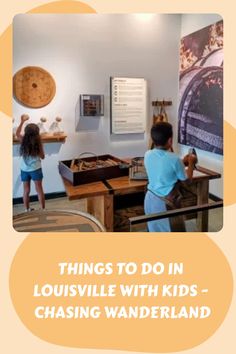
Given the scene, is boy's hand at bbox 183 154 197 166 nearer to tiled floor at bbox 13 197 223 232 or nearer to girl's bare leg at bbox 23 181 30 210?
tiled floor at bbox 13 197 223 232

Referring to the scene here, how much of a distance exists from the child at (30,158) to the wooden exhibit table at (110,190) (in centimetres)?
12

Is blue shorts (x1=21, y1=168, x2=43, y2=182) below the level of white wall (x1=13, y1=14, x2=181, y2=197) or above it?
below

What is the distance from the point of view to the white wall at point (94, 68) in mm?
1115

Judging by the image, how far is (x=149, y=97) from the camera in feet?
4.32

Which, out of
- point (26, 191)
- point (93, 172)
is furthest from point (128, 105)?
point (26, 191)

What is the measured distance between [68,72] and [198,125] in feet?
2.17

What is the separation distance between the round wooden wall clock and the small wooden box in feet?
0.96

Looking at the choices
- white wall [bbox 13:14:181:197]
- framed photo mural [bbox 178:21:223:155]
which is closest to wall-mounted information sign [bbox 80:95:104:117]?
white wall [bbox 13:14:181:197]

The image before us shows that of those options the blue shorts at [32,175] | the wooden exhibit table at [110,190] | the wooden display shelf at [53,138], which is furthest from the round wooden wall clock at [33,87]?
the wooden exhibit table at [110,190]

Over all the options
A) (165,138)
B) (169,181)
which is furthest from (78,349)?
(165,138)

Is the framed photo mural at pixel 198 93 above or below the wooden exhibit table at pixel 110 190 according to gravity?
above

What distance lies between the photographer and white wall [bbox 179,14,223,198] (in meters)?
0.92

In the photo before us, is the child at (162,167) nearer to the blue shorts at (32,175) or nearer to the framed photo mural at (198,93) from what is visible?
the framed photo mural at (198,93)

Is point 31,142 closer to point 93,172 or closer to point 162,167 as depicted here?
point 93,172
